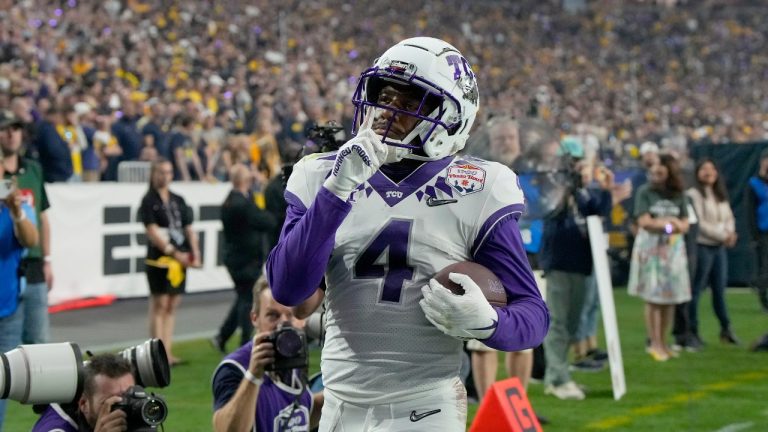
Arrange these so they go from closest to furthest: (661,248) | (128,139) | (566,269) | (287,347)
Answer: (287,347), (566,269), (661,248), (128,139)

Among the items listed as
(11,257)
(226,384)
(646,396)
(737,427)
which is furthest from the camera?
(646,396)

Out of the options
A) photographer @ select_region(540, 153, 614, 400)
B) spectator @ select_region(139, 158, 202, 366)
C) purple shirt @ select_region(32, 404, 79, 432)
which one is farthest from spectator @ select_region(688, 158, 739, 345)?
purple shirt @ select_region(32, 404, 79, 432)

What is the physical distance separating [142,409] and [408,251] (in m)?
1.14

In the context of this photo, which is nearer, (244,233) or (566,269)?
(566,269)

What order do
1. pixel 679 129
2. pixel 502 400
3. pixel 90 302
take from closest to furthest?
pixel 502 400 < pixel 90 302 < pixel 679 129

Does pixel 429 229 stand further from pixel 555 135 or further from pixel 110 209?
pixel 110 209

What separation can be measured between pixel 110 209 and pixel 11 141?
5.63 m

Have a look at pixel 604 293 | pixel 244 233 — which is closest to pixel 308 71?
pixel 244 233

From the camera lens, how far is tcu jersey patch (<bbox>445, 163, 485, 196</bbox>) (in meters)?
3.11

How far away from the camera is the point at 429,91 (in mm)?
3119

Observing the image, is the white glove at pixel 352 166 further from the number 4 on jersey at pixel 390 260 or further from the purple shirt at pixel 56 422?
the purple shirt at pixel 56 422

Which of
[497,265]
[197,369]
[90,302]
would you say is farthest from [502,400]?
[90,302]

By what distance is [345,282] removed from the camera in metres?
3.15

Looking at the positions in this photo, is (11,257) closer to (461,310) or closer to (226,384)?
(226,384)
